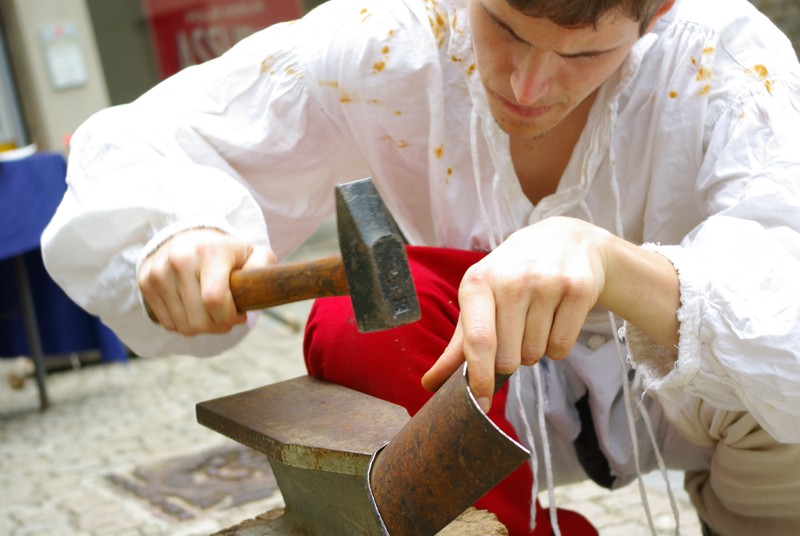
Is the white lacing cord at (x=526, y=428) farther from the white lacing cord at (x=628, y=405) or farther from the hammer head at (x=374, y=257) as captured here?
the hammer head at (x=374, y=257)

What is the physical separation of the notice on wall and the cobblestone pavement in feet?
8.76

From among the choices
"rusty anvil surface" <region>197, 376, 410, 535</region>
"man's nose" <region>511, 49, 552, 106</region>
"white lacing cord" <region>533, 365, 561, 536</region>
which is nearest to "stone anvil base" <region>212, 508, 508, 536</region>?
"rusty anvil surface" <region>197, 376, 410, 535</region>

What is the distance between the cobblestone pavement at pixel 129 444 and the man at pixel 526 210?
1.24 m

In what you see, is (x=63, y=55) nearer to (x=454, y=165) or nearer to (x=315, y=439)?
(x=454, y=165)

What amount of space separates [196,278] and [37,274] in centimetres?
445

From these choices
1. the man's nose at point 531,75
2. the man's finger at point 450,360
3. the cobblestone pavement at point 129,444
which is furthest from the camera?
the cobblestone pavement at point 129,444

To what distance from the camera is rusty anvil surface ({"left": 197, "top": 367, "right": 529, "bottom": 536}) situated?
1.21 m

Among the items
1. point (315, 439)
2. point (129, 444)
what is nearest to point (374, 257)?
point (315, 439)

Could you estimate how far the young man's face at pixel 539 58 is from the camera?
5.43ft

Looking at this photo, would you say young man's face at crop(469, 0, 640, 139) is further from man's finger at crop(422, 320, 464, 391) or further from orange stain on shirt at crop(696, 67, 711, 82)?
man's finger at crop(422, 320, 464, 391)

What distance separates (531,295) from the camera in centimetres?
132

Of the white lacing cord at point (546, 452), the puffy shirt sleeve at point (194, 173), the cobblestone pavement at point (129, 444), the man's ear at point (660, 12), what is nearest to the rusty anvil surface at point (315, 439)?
the puffy shirt sleeve at point (194, 173)

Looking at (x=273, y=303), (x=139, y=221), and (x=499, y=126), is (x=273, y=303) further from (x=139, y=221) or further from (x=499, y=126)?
(x=499, y=126)

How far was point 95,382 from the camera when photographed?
606cm
